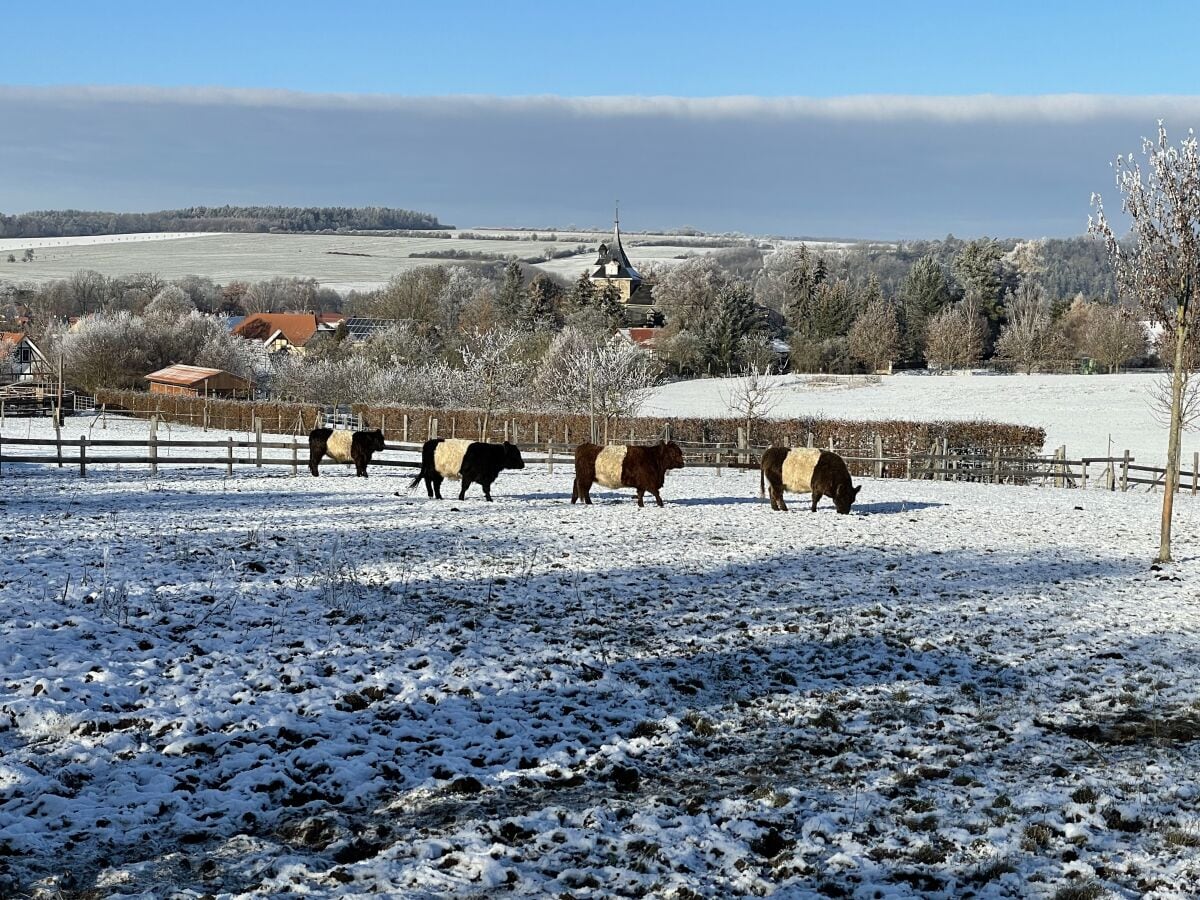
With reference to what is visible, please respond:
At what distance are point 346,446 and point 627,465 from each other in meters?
8.98

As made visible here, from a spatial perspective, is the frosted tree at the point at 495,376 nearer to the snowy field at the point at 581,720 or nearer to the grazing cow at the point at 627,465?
the grazing cow at the point at 627,465

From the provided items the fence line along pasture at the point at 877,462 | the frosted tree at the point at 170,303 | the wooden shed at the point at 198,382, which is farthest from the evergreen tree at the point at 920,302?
the frosted tree at the point at 170,303

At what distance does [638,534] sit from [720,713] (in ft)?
27.8

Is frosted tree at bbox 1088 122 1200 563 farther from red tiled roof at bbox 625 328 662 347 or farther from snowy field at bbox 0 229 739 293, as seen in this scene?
snowy field at bbox 0 229 739 293

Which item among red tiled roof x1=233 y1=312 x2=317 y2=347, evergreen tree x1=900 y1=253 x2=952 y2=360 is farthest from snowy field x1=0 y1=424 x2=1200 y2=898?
red tiled roof x1=233 y1=312 x2=317 y2=347

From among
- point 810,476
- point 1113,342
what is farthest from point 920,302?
point 810,476

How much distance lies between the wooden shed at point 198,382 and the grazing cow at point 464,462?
145 ft

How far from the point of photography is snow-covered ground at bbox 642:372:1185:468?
50188 millimetres

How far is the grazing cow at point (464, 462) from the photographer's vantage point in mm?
21656

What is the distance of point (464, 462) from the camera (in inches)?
851

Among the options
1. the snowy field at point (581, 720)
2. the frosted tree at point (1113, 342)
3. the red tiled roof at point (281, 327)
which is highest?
the red tiled roof at point (281, 327)

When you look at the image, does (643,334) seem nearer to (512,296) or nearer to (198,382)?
(512,296)

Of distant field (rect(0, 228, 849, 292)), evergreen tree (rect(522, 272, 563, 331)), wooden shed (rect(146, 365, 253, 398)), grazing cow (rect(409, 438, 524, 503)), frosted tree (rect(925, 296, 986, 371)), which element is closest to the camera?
grazing cow (rect(409, 438, 524, 503))

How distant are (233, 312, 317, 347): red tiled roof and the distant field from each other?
4029cm
